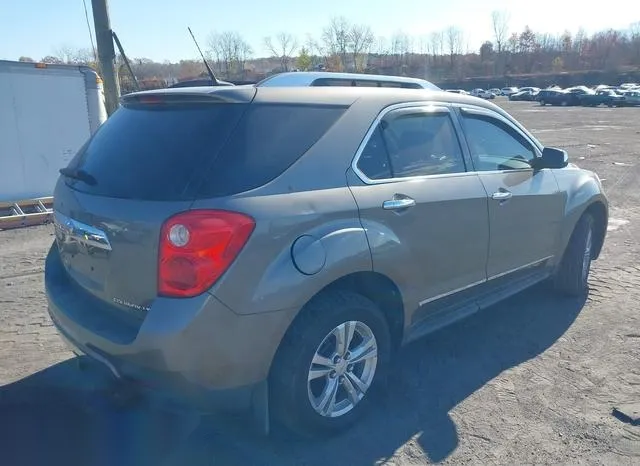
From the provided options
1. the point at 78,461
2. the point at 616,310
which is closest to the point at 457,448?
the point at 78,461

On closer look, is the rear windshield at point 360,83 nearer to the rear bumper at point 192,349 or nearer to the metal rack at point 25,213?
the rear bumper at point 192,349

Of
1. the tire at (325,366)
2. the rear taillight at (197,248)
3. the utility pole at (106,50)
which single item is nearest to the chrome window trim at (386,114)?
the tire at (325,366)

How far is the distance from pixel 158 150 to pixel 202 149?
0.28m

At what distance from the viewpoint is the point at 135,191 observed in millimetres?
2617

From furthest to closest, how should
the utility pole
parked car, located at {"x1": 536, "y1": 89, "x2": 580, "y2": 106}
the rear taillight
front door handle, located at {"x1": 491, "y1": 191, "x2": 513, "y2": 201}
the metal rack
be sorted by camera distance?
1. parked car, located at {"x1": 536, "y1": 89, "x2": 580, "y2": 106}
2. the utility pole
3. the metal rack
4. front door handle, located at {"x1": 491, "y1": 191, "x2": 513, "y2": 201}
5. the rear taillight

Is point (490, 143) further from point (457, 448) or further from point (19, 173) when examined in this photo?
point (19, 173)

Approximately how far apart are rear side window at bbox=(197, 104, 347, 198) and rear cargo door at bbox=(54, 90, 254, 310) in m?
0.06

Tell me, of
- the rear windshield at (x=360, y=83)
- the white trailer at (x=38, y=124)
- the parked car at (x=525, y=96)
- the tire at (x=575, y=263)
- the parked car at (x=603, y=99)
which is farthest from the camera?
the parked car at (x=525, y=96)

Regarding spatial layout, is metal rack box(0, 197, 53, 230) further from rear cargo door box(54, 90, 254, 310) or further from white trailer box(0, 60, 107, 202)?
rear cargo door box(54, 90, 254, 310)

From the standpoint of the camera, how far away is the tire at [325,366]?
8.91 feet

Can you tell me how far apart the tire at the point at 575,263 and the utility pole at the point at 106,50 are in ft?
20.1

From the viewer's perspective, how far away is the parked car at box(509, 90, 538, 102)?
65831 mm

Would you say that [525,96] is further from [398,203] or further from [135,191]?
[135,191]

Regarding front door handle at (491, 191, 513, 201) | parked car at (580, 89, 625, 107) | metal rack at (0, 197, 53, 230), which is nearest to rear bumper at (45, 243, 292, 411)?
front door handle at (491, 191, 513, 201)
